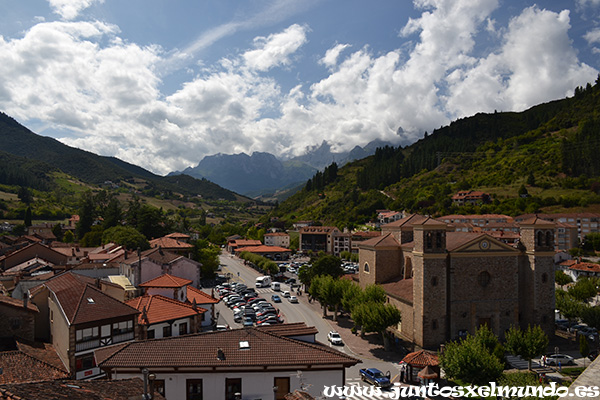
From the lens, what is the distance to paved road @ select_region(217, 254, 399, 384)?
99.6 ft

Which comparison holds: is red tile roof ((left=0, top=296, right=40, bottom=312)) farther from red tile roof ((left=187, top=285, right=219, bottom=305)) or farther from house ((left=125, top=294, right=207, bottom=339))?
red tile roof ((left=187, top=285, right=219, bottom=305))

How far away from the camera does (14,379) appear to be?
17.5 meters

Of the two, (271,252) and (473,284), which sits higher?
(473,284)

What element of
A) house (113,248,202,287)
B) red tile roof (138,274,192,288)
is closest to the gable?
red tile roof (138,274,192,288)

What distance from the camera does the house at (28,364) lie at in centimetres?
1834

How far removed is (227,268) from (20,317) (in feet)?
194

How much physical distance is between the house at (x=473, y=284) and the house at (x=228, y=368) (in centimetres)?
1920

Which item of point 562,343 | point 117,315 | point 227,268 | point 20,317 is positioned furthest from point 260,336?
point 227,268

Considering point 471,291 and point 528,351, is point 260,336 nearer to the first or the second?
point 528,351

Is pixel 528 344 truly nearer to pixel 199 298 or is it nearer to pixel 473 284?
pixel 473 284

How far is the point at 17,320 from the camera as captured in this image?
25266 mm

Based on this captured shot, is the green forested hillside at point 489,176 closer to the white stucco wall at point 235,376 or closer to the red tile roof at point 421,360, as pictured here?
the red tile roof at point 421,360

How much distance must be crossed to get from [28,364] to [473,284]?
3443 centimetres

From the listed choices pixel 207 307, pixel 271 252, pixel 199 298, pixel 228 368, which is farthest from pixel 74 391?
pixel 271 252
